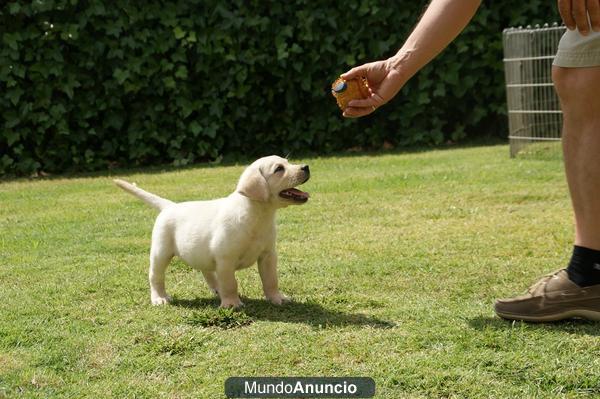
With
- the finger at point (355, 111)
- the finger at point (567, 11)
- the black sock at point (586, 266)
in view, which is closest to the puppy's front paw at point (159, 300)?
the finger at point (355, 111)

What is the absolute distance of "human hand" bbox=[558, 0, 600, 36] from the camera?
3.22m

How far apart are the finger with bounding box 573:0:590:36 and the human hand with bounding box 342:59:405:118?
70 centimetres

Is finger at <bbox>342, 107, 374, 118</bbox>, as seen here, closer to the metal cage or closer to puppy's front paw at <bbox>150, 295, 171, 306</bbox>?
puppy's front paw at <bbox>150, 295, 171, 306</bbox>

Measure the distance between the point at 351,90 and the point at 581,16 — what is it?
36.6 inches

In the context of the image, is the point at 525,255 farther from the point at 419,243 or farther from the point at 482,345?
the point at 482,345

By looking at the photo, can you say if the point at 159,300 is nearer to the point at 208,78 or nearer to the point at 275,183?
the point at 275,183

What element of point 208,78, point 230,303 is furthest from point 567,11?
point 208,78

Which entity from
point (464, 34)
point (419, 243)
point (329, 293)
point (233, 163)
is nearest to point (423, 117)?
point (464, 34)

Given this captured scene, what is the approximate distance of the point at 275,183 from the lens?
12.7 ft

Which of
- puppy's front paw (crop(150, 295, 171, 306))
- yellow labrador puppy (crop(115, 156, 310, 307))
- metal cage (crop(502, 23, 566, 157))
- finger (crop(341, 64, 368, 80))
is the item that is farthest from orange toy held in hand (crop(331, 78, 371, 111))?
metal cage (crop(502, 23, 566, 157))

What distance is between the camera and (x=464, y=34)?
32.9ft

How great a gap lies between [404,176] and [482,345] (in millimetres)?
4622

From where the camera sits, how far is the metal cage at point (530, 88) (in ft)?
29.0

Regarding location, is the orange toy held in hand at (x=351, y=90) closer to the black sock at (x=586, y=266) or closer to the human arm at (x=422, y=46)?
the human arm at (x=422, y=46)
